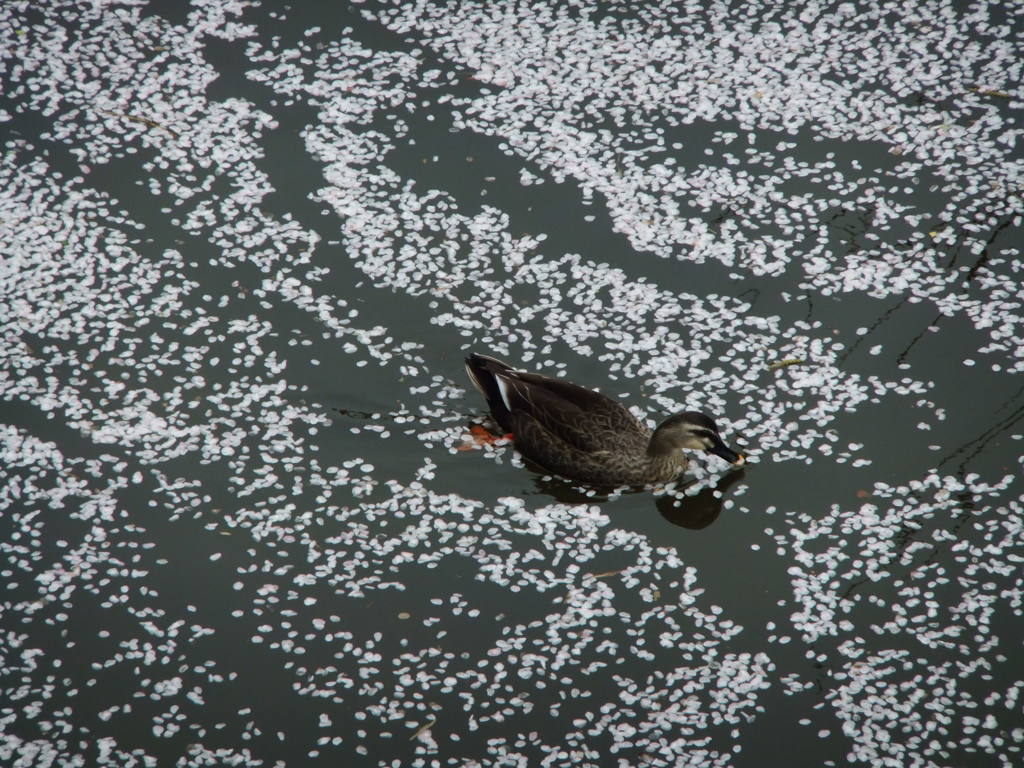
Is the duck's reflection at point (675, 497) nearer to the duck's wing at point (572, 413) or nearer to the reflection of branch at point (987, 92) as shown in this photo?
the duck's wing at point (572, 413)

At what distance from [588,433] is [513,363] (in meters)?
0.65

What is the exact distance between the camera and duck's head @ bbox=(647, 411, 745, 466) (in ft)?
14.8

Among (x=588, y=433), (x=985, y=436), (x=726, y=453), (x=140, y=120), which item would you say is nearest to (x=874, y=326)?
(x=985, y=436)

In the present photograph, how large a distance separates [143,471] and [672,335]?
8.49ft

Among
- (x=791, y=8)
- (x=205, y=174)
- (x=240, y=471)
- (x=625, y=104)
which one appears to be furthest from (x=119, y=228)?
(x=791, y=8)

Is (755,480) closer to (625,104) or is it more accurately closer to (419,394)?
(419,394)

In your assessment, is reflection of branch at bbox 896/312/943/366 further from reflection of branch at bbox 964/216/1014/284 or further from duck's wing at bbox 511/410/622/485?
duck's wing at bbox 511/410/622/485

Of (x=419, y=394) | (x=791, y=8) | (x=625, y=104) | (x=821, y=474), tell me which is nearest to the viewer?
(x=821, y=474)

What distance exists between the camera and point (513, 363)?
A: 5121 mm

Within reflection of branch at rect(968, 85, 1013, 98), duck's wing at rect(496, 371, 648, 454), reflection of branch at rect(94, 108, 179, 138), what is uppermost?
reflection of branch at rect(94, 108, 179, 138)

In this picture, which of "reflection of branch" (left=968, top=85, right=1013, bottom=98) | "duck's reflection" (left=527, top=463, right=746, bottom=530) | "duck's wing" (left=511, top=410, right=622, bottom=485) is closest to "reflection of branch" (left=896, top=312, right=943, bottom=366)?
"duck's reflection" (left=527, top=463, right=746, bottom=530)

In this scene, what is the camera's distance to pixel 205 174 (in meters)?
6.05

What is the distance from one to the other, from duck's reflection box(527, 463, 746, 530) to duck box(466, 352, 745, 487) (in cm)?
5

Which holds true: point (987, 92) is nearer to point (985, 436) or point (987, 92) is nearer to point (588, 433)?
point (985, 436)
